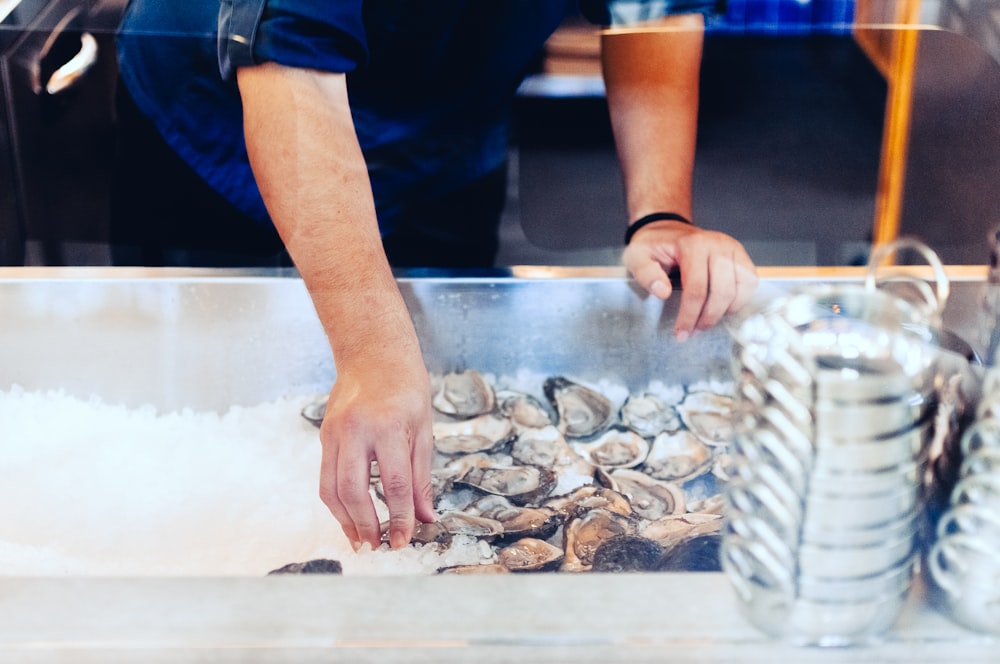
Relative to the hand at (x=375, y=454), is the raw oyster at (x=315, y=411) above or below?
below

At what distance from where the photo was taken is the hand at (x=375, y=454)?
27.8 inches

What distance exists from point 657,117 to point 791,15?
205 mm

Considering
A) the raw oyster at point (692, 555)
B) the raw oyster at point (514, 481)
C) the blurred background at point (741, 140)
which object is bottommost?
the raw oyster at point (514, 481)

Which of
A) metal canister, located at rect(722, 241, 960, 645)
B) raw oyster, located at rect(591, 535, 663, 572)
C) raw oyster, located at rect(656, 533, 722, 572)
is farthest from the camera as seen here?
raw oyster, located at rect(591, 535, 663, 572)

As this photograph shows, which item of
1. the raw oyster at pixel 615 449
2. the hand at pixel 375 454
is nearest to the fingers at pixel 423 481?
the hand at pixel 375 454

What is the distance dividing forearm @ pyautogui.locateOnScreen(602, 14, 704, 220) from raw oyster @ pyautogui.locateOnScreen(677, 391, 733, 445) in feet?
0.76

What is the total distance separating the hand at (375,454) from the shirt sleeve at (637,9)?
46cm

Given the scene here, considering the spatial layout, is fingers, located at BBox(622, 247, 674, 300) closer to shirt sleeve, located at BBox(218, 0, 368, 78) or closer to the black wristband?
the black wristband

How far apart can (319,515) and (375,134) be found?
0.46m

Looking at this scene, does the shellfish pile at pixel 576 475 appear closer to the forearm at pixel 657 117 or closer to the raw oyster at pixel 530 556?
the raw oyster at pixel 530 556

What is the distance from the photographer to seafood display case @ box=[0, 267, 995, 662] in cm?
42

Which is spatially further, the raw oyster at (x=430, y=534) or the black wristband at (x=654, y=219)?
the black wristband at (x=654, y=219)

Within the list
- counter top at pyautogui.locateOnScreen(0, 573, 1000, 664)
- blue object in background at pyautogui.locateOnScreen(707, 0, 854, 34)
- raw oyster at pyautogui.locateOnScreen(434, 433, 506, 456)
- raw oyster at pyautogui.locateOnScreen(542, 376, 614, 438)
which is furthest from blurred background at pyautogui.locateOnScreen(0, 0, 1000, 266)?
counter top at pyautogui.locateOnScreen(0, 573, 1000, 664)

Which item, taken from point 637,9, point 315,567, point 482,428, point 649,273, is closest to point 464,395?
point 482,428
